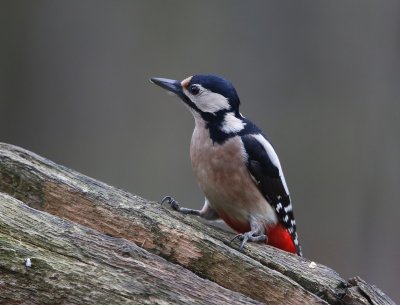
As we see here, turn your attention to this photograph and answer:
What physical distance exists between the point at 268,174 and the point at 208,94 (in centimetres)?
41

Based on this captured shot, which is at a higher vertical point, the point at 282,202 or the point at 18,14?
the point at 18,14

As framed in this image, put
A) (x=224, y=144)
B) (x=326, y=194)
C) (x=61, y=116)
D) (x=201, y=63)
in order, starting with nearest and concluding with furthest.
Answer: (x=224, y=144), (x=326, y=194), (x=201, y=63), (x=61, y=116)

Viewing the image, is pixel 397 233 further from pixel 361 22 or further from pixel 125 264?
pixel 125 264

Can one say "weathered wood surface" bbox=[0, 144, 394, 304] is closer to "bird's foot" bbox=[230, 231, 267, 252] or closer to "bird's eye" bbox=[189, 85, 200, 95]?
"bird's foot" bbox=[230, 231, 267, 252]

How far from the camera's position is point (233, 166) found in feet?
10.8

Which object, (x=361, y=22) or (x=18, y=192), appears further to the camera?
(x=361, y=22)

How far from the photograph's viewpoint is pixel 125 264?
7.98 feet

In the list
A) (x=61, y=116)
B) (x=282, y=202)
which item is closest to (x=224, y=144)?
(x=282, y=202)

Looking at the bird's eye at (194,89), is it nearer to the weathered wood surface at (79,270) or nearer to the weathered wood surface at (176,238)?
the weathered wood surface at (176,238)

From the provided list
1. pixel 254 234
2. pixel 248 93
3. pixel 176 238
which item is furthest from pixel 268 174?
pixel 248 93

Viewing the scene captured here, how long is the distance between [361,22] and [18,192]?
15.2 feet

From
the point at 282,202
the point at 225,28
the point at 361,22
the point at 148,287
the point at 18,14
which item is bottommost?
the point at 148,287

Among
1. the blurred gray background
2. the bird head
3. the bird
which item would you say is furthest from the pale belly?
the blurred gray background

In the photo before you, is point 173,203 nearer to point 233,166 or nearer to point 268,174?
point 233,166
